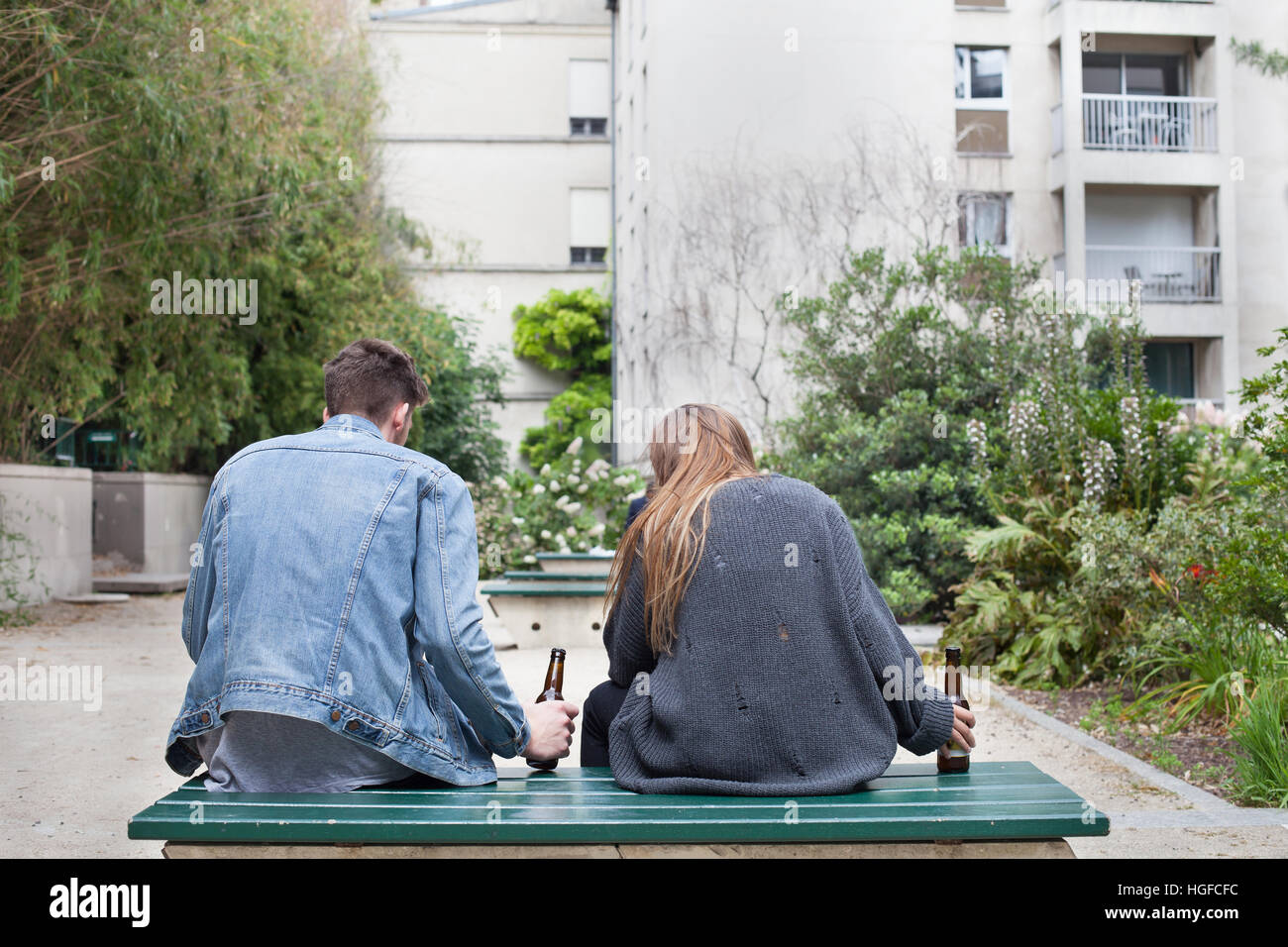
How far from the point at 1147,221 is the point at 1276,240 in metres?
2.73

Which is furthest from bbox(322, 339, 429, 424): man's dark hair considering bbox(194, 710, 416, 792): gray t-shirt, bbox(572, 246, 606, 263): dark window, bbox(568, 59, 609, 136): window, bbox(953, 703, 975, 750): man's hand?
bbox(568, 59, 609, 136): window

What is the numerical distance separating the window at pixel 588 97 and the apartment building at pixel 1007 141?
556 centimetres

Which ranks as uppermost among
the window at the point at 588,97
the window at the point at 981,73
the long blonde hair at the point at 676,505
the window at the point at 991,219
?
the window at the point at 588,97

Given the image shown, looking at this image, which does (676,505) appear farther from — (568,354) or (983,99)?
(568,354)

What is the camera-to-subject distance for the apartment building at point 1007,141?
Result: 21.4 meters

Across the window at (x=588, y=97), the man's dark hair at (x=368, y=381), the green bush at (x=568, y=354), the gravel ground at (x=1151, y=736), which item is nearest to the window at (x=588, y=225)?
the green bush at (x=568, y=354)

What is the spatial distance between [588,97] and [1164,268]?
15672 mm

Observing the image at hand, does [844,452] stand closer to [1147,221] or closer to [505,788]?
[505,788]

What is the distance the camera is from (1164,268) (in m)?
24.5

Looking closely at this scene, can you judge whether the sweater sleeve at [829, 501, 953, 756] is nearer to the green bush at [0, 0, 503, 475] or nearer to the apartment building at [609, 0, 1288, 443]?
the green bush at [0, 0, 503, 475]

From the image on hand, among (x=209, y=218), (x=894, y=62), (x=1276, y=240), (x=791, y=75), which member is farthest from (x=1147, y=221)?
(x=209, y=218)

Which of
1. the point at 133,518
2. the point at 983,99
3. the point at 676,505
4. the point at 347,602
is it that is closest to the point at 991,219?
the point at 983,99

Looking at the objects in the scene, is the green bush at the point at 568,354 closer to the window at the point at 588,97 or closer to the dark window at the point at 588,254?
the dark window at the point at 588,254

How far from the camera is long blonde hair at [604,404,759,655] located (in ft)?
9.73
